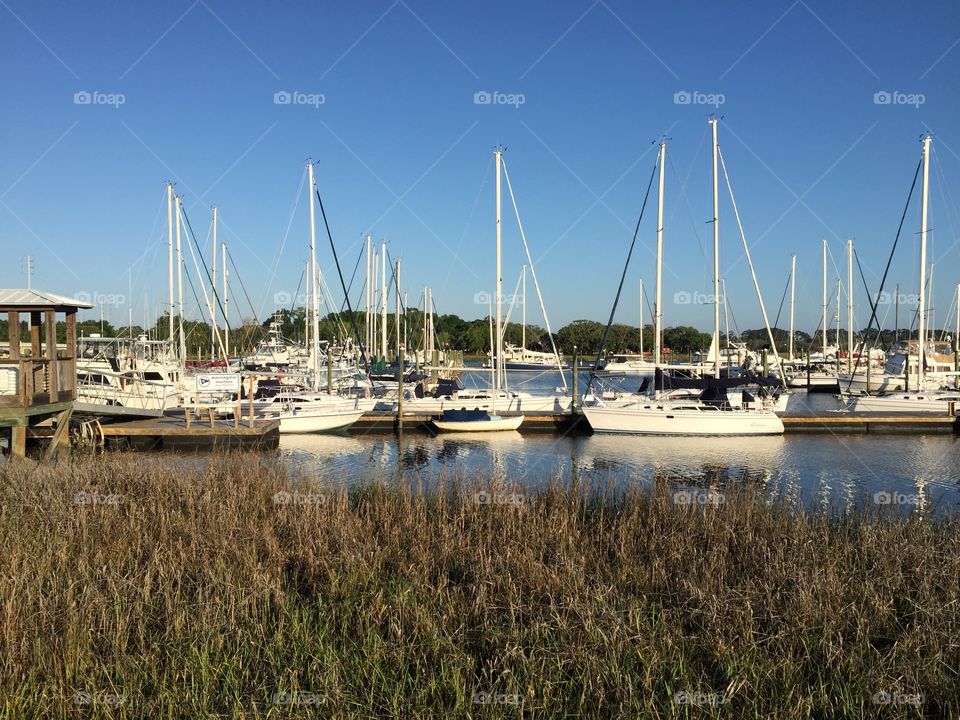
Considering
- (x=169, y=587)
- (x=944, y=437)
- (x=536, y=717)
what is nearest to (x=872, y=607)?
(x=536, y=717)

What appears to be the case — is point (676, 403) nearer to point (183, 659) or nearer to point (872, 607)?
point (872, 607)

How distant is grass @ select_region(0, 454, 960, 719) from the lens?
5.59 metres

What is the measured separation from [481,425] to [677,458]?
844cm

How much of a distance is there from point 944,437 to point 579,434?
1462 cm

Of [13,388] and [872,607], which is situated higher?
[13,388]

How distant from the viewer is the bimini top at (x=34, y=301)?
1486cm

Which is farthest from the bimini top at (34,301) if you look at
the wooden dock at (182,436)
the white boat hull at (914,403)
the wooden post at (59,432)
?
the white boat hull at (914,403)

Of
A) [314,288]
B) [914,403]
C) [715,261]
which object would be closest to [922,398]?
[914,403]

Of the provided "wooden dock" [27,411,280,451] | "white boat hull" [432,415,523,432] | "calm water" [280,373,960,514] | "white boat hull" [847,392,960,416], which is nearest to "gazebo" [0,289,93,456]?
"calm water" [280,373,960,514]

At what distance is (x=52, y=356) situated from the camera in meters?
15.7

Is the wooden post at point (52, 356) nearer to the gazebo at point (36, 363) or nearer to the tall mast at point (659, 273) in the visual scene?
the gazebo at point (36, 363)

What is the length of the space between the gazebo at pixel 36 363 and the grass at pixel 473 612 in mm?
5864

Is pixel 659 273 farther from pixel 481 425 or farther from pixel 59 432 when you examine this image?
pixel 59 432

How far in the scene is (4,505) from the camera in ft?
34.9
